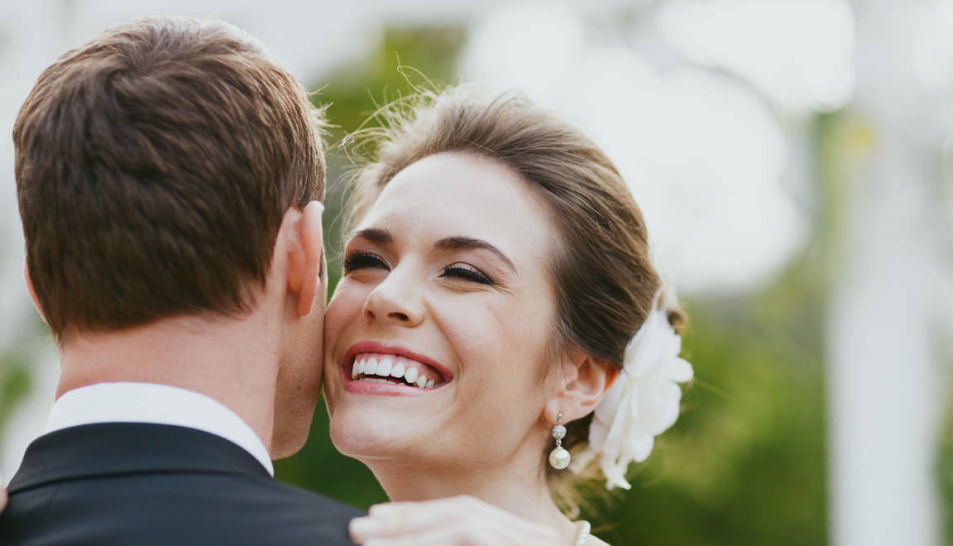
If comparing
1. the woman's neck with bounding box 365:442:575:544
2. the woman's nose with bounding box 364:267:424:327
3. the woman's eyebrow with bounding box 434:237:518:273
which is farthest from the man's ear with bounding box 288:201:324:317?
the woman's neck with bounding box 365:442:575:544

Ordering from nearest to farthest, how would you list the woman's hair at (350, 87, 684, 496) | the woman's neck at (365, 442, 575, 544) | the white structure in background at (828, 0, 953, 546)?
the woman's neck at (365, 442, 575, 544), the woman's hair at (350, 87, 684, 496), the white structure in background at (828, 0, 953, 546)

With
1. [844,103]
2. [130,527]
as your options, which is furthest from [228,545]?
[844,103]

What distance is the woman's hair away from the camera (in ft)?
12.7

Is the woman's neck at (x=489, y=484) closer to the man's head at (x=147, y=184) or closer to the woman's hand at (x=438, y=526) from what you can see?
the woman's hand at (x=438, y=526)

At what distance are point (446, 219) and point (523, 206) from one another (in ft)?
1.03

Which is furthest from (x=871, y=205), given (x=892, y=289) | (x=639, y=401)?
(x=639, y=401)

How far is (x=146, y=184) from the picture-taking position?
238 centimetres

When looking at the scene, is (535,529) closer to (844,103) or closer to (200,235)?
(200,235)

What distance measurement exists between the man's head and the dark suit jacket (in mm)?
243

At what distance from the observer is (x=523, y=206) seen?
12.5 feet

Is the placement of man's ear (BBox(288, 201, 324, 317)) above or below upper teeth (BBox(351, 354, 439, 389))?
above

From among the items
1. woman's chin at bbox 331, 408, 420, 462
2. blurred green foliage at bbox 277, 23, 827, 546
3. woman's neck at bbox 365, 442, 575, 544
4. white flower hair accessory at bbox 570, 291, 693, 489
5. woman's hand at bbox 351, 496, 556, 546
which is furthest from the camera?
blurred green foliage at bbox 277, 23, 827, 546

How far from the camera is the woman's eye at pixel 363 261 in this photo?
3.72 m

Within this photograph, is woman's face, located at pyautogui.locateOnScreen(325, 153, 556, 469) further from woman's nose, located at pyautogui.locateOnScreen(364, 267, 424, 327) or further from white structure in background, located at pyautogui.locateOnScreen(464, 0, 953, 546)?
white structure in background, located at pyautogui.locateOnScreen(464, 0, 953, 546)
